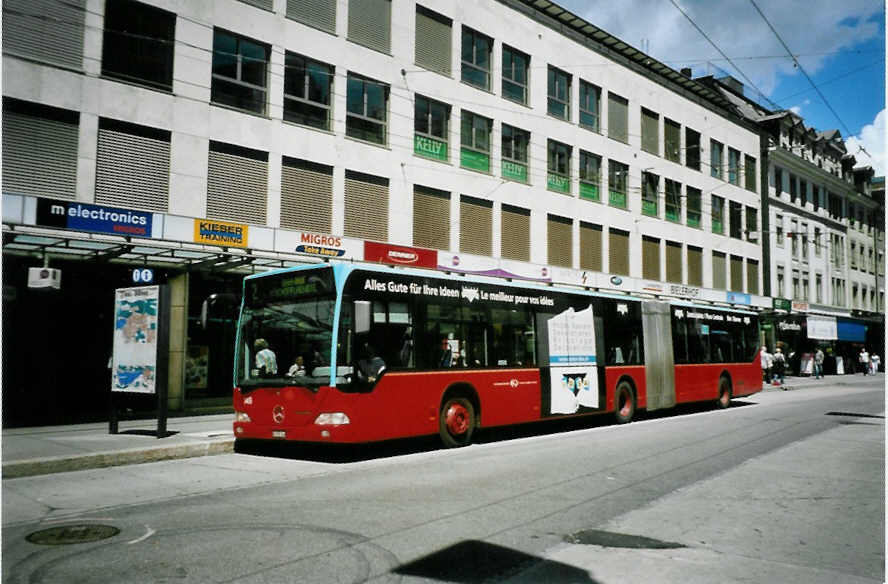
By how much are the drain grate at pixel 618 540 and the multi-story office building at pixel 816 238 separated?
41.9m

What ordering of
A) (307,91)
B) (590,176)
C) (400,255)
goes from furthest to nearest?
(590,176) → (400,255) → (307,91)

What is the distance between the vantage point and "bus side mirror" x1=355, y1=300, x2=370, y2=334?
10436 mm

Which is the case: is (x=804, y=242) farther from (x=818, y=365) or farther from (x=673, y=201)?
(x=673, y=201)

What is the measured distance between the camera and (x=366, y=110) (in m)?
22.5

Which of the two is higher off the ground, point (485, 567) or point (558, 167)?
point (558, 167)

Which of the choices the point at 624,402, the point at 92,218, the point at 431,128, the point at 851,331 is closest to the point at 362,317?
the point at 92,218

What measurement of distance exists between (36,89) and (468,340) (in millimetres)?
11232

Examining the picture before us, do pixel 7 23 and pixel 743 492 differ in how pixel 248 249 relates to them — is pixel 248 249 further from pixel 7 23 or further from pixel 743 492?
pixel 743 492

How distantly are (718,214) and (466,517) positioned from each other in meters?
37.8

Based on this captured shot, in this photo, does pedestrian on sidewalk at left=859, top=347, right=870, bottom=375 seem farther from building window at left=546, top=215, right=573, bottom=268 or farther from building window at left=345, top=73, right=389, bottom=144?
building window at left=345, top=73, right=389, bottom=144

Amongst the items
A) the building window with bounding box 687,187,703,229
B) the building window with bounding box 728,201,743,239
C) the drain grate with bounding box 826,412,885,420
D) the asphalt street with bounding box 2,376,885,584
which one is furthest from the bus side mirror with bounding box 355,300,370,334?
the building window with bounding box 728,201,743,239

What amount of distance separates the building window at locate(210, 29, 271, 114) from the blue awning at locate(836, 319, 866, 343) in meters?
45.2

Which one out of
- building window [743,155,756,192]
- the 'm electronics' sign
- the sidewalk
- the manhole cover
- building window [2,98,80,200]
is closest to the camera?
the manhole cover

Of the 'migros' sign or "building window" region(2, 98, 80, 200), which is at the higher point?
"building window" region(2, 98, 80, 200)
